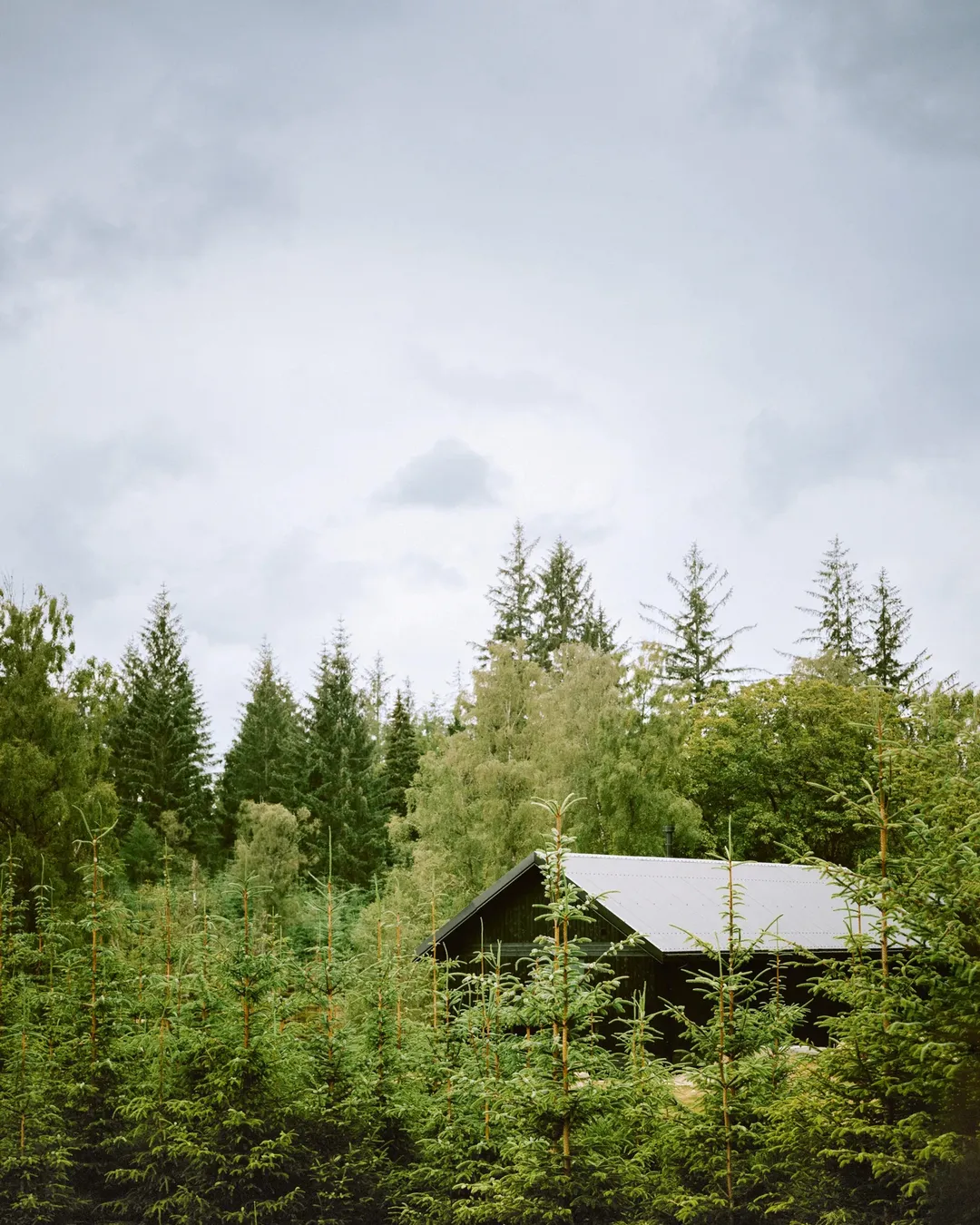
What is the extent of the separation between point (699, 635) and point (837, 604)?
6.42 meters

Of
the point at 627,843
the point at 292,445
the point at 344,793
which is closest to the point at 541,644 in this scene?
the point at 344,793

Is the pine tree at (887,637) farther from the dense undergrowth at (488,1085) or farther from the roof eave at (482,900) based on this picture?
the dense undergrowth at (488,1085)

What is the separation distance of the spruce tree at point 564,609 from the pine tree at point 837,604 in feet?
30.4

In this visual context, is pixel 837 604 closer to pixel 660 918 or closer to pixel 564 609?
pixel 564 609

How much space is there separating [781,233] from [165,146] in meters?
8.71

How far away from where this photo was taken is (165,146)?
11.3 metres

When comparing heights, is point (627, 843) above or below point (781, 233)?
below

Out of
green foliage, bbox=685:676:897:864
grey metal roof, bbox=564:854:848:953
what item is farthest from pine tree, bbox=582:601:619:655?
grey metal roof, bbox=564:854:848:953

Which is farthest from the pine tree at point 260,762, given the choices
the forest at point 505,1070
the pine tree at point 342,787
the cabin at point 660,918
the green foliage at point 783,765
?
the forest at point 505,1070

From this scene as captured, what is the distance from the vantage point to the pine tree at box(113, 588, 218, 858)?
34219 millimetres

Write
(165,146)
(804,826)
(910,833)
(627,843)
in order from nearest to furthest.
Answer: (910,833) < (165,146) < (627,843) < (804,826)

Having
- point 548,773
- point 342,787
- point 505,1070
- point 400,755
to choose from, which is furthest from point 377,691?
point 505,1070

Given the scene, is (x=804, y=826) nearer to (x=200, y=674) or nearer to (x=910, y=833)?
(x=200, y=674)

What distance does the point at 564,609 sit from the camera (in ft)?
131
